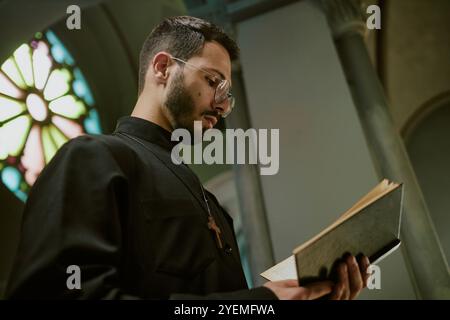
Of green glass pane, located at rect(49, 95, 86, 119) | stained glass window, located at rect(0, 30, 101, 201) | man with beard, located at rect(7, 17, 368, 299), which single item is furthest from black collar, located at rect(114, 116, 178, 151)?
green glass pane, located at rect(49, 95, 86, 119)

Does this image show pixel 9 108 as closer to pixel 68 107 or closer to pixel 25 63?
pixel 25 63

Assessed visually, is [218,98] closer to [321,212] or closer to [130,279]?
[130,279]

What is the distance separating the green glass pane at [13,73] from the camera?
5875mm

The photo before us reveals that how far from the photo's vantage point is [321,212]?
3.21 meters

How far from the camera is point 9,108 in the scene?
5832mm

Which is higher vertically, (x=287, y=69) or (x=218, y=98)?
(x=287, y=69)

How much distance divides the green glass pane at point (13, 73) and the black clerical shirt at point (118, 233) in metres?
5.26

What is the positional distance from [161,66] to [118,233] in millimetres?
792

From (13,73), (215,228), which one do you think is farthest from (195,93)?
(13,73)

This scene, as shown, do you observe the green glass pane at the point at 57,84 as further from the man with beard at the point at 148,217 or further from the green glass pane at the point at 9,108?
the man with beard at the point at 148,217

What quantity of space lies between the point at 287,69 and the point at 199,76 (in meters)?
2.36

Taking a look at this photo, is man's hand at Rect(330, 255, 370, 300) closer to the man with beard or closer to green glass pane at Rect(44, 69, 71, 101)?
the man with beard
